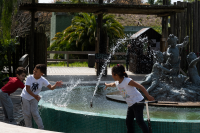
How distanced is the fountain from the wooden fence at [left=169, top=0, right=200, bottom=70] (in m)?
6.74

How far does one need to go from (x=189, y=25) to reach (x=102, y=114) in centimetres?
1042

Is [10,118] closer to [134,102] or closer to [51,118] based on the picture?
[51,118]

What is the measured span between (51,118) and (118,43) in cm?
1977

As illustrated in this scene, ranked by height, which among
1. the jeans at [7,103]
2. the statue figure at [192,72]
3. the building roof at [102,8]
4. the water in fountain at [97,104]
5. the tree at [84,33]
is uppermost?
the building roof at [102,8]

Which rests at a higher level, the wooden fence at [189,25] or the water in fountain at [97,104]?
the wooden fence at [189,25]

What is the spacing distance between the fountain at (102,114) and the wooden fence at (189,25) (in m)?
6.74

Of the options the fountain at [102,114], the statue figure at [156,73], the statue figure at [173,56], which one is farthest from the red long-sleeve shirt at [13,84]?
the statue figure at [173,56]

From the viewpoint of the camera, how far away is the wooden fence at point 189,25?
44.2 ft

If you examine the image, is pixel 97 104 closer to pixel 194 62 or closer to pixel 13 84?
pixel 13 84

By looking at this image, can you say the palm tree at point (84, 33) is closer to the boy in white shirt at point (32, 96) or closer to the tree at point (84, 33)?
the tree at point (84, 33)

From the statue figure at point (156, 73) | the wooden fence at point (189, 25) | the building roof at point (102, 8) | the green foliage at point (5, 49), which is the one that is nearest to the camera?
the statue figure at point (156, 73)

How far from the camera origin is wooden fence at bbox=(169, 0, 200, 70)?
1346 centimetres

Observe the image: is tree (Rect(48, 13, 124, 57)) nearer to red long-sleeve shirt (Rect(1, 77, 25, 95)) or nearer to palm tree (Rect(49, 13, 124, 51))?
palm tree (Rect(49, 13, 124, 51))

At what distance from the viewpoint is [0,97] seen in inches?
215
